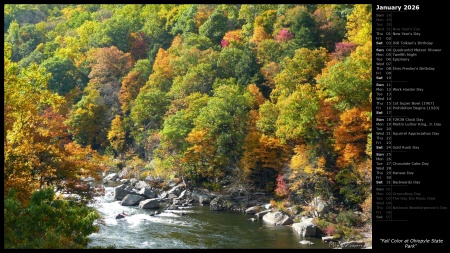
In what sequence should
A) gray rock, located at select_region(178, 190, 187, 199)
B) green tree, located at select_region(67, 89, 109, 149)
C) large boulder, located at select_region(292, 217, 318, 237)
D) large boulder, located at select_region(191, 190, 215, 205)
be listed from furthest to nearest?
green tree, located at select_region(67, 89, 109, 149), gray rock, located at select_region(178, 190, 187, 199), large boulder, located at select_region(191, 190, 215, 205), large boulder, located at select_region(292, 217, 318, 237)

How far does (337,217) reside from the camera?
33.4m

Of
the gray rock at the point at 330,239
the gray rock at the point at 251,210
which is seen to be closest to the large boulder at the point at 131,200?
the gray rock at the point at 251,210

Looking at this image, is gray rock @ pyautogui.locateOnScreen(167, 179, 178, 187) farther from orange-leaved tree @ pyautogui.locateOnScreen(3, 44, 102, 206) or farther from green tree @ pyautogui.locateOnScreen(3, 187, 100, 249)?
green tree @ pyautogui.locateOnScreen(3, 187, 100, 249)

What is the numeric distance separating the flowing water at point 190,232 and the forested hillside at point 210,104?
430 centimetres

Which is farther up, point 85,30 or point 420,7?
point 85,30

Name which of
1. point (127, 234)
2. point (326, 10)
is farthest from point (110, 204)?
point (326, 10)

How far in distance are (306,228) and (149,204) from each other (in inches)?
560

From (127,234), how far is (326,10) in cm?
3317

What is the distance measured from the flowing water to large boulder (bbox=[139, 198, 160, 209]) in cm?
77

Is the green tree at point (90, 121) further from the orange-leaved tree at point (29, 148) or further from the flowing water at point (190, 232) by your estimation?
the orange-leaved tree at point (29, 148)

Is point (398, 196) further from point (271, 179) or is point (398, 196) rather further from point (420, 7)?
point (271, 179)

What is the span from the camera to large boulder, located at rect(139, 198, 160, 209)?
134 feet

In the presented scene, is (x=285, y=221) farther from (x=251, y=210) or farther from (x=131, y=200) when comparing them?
(x=131, y=200)

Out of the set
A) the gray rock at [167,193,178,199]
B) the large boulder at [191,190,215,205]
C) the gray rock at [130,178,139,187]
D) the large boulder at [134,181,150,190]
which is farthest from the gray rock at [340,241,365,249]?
the gray rock at [130,178,139,187]
